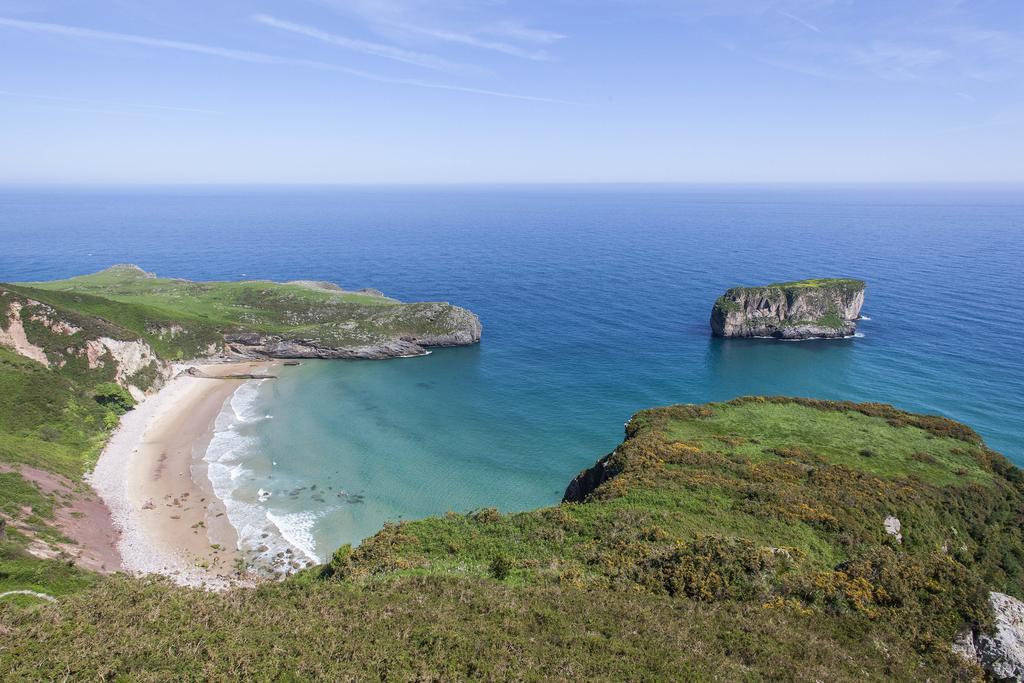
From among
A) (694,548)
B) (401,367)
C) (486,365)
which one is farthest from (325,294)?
(694,548)

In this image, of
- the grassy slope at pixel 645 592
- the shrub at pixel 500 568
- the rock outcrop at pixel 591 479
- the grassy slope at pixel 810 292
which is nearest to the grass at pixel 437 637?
the grassy slope at pixel 645 592

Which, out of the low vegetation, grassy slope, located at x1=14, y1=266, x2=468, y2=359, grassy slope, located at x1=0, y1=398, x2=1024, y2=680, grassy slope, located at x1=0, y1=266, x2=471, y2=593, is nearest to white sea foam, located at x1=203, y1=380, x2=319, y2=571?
grassy slope, located at x1=0, y1=266, x2=471, y2=593

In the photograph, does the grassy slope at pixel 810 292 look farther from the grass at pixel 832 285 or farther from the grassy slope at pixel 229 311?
the grassy slope at pixel 229 311

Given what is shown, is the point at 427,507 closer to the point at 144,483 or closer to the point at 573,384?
the point at 144,483

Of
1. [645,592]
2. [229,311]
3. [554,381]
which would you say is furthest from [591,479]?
[229,311]

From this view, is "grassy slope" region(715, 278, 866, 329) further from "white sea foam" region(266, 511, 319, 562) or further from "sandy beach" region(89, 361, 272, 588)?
"sandy beach" region(89, 361, 272, 588)

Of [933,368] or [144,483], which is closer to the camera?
[144,483]
